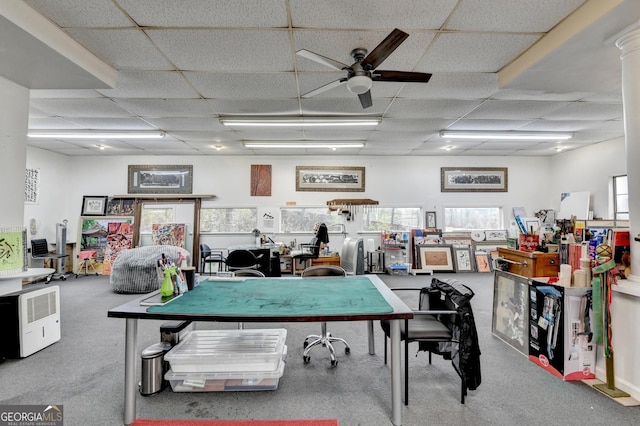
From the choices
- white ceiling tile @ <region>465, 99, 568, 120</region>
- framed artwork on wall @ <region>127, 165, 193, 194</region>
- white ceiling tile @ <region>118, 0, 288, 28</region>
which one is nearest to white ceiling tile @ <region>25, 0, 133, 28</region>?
white ceiling tile @ <region>118, 0, 288, 28</region>

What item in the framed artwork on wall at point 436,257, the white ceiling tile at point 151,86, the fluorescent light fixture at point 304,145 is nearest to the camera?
the white ceiling tile at point 151,86

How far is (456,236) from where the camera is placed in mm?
7098

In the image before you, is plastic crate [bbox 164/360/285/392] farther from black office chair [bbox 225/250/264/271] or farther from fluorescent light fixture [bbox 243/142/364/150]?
fluorescent light fixture [bbox 243/142/364/150]

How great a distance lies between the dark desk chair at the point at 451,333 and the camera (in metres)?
2.11

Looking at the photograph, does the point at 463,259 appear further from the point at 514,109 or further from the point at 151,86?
the point at 151,86

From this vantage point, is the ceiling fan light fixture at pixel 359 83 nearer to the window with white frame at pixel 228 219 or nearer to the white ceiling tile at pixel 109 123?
the white ceiling tile at pixel 109 123

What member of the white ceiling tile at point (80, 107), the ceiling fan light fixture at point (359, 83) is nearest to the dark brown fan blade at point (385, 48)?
the ceiling fan light fixture at point (359, 83)

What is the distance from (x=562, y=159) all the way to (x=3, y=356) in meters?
10.2

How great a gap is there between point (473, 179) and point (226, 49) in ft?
21.8

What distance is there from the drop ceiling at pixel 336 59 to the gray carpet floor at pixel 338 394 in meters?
2.85

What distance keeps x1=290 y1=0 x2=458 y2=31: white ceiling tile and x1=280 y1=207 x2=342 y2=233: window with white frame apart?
504 centimetres

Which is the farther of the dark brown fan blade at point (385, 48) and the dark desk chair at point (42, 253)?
the dark desk chair at point (42, 253)

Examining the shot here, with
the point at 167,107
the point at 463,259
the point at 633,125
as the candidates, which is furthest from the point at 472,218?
the point at 167,107

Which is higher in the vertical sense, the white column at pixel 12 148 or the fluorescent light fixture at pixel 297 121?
the fluorescent light fixture at pixel 297 121
